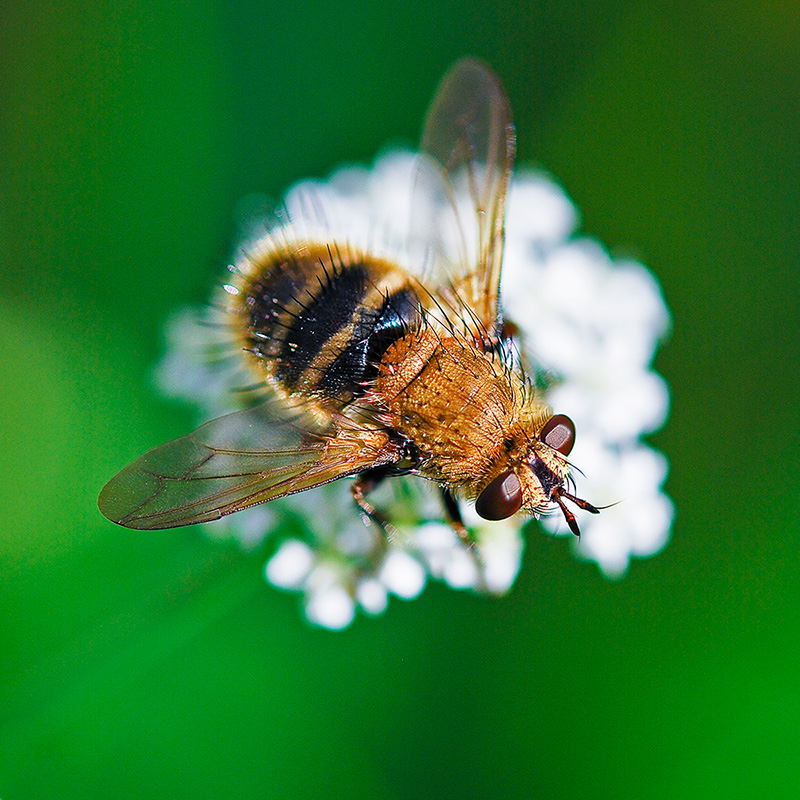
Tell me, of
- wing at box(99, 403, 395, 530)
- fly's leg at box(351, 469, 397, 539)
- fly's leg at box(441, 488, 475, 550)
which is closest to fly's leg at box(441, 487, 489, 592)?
fly's leg at box(441, 488, 475, 550)

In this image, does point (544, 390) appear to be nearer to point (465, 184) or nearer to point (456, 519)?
point (456, 519)

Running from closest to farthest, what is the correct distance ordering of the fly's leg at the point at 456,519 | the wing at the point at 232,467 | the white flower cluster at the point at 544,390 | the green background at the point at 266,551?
the wing at the point at 232,467, the fly's leg at the point at 456,519, the white flower cluster at the point at 544,390, the green background at the point at 266,551

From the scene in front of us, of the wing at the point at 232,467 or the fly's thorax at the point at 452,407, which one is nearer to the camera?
the wing at the point at 232,467

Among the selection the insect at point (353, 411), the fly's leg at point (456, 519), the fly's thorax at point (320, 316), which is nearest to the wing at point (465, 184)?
the insect at point (353, 411)

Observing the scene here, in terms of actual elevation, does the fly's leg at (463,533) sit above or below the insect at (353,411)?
below

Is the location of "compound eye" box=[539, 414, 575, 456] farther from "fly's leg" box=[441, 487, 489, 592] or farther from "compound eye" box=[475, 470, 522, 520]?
"fly's leg" box=[441, 487, 489, 592]

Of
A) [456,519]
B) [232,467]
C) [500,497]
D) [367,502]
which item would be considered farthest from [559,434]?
[232,467]

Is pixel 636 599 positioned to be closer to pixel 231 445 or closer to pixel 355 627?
pixel 355 627

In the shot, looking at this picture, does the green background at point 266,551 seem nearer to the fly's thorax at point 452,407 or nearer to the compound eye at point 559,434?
the fly's thorax at point 452,407
